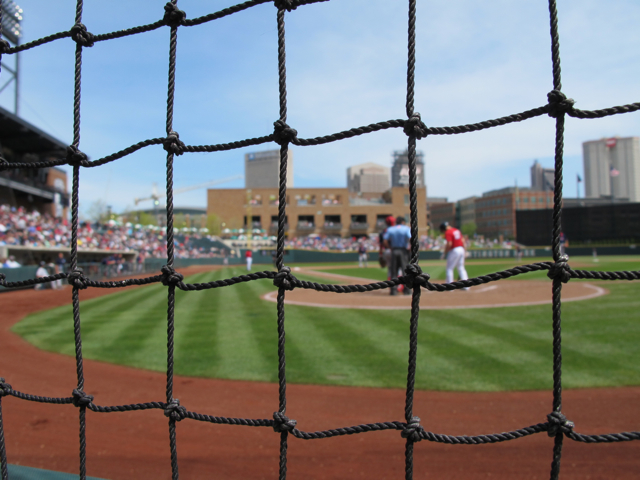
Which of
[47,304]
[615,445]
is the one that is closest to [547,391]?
[615,445]

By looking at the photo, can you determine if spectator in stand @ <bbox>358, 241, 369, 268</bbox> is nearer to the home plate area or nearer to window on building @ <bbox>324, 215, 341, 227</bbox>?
window on building @ <bbox>324, 215, 341, 227</bbox>

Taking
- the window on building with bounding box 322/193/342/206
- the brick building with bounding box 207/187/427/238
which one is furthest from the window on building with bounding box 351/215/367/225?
the window on building with bounding box 322/193/342/206

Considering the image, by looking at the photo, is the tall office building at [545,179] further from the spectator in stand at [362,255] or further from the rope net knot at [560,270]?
the spectator in stand at [362,255]

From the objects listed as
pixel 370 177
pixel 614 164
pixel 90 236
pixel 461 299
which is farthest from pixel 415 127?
pixel 370 177

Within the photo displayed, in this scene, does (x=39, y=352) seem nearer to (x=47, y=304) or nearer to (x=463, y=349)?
(x=463, y=349)

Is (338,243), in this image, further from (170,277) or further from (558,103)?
(558,103)

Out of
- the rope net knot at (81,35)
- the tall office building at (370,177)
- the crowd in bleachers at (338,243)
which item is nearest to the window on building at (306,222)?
the crowd in bleachers at (338,243)
